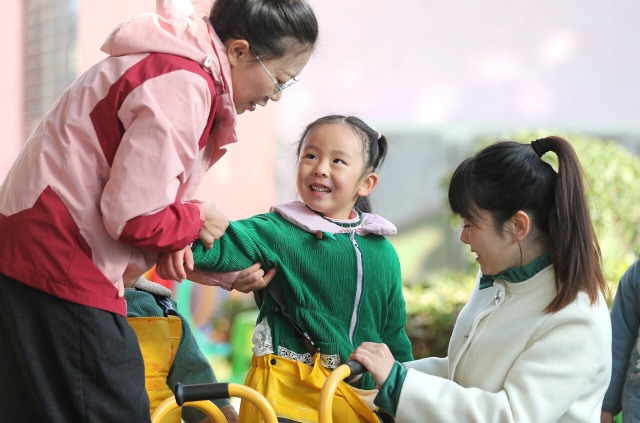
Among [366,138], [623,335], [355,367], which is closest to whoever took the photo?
[355,367]

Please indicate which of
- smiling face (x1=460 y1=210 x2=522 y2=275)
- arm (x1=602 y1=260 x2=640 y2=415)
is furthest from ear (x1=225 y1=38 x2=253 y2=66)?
arm (x1=602 y1=260 x2=640 y2=415)

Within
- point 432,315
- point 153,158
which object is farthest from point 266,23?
point 432,315

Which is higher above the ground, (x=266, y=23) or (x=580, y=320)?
Result: (x=266, y=23)

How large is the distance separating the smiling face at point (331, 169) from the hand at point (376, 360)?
0.46 m

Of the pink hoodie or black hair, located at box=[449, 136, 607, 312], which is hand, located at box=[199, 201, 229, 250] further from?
black hair, located at box=[449, 136, 607, 312]

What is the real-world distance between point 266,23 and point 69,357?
860 mm

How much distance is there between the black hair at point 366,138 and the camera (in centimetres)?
265

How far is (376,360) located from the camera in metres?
2.26

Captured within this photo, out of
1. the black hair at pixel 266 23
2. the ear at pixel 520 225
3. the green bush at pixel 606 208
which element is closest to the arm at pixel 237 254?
the black hair at pixel 266 23

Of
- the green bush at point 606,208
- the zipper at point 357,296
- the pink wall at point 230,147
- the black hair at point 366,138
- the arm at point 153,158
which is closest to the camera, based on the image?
the arm at point 153,158

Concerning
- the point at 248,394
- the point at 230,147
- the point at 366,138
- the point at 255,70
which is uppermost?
the point at 255,70

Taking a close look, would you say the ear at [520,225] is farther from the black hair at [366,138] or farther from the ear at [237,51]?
the ear at [237,51]

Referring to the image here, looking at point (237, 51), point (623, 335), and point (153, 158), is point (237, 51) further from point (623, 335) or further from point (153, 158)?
point (623, 335)

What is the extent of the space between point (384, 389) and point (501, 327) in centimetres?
34
